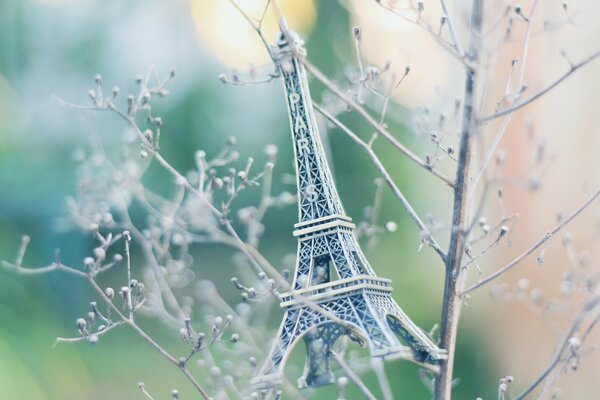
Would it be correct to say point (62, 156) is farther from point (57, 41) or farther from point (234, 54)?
point (234, 54)

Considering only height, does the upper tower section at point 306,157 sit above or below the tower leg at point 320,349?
above

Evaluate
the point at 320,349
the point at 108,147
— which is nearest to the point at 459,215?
the point at 320,349

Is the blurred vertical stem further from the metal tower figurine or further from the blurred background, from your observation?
the blurred background

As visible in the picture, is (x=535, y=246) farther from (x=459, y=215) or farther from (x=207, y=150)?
(x=207, y=150)

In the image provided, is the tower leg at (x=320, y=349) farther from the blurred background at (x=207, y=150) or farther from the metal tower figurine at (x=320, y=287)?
the blurred background at (x=207, y=150)

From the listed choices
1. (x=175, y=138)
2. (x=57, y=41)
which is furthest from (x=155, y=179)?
(x=57, y=41)

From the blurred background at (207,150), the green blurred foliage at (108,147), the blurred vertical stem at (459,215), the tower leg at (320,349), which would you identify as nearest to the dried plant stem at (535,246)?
the blurred vertical stem at (459,215)
